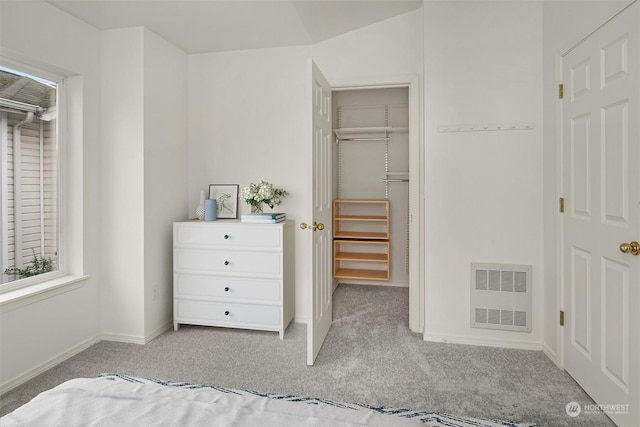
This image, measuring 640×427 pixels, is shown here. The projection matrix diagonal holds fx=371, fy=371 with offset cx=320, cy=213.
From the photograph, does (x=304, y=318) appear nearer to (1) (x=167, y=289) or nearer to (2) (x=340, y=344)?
(2) (x=340, y=344)

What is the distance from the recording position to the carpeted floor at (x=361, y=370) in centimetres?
205

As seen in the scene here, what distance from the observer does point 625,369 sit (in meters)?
1.79

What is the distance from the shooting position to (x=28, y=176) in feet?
8.25

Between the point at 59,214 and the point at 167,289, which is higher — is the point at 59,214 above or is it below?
above

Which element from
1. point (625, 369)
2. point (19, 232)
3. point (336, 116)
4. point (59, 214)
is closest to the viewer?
point (625, 369)

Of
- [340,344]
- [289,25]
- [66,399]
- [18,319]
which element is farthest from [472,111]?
[18,319]

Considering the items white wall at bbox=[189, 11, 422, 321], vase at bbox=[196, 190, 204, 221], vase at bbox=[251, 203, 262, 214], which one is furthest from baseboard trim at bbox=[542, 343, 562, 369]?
vase at bbox=[196, 190, 204, 221]

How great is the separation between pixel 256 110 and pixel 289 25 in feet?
2.57

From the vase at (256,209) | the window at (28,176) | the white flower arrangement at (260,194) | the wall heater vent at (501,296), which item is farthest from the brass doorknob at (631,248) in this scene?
the window at (28,176)

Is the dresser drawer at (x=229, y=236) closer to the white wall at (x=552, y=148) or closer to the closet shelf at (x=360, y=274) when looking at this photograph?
the closet shelf at (x=360, y=274)

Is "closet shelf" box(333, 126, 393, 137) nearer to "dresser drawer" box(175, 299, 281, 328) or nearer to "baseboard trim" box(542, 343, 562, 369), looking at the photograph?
"dresser drawer" box(175, 299, 281, 328)

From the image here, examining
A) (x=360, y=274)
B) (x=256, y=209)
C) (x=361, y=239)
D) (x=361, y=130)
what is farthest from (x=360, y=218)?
(x=256, y=209)

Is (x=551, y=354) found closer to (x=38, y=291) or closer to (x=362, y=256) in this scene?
(x=362, y=256)

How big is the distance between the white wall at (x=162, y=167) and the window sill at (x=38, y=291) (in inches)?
19.1
